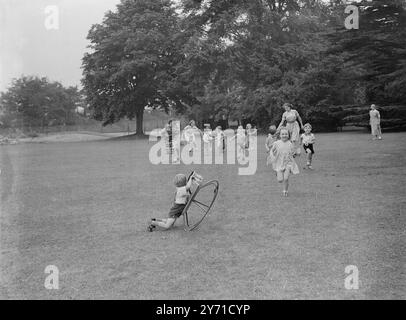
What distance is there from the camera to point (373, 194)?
10.2 m

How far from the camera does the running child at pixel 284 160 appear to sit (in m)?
10.6

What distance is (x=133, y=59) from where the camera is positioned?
48.3 m

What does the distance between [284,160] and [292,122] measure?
574 cm

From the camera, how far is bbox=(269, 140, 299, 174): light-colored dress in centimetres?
1069

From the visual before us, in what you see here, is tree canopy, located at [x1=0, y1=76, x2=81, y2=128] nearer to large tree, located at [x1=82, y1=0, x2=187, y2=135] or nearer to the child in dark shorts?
large tree, located at [x1=82, y1=0, x2=187, y2=135]

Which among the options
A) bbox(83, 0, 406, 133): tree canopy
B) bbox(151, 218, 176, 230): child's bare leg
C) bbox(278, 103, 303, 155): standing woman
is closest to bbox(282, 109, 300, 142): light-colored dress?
bbox(278, 103, 303, 155): standing woman

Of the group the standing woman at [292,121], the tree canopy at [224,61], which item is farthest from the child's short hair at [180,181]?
the tree canopy at [224,61]

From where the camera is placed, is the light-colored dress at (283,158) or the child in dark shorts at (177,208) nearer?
the child in dark shorts at (177,208)

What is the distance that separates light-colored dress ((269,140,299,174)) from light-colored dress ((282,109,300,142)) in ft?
17.1

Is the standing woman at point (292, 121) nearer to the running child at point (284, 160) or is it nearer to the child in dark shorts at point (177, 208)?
the running child at point (284, 160)

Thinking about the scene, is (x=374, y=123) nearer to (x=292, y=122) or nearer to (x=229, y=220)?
(x=292, y=122)

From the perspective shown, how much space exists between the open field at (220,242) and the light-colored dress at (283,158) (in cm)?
65

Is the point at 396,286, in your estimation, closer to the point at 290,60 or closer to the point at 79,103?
the point at 290,60
